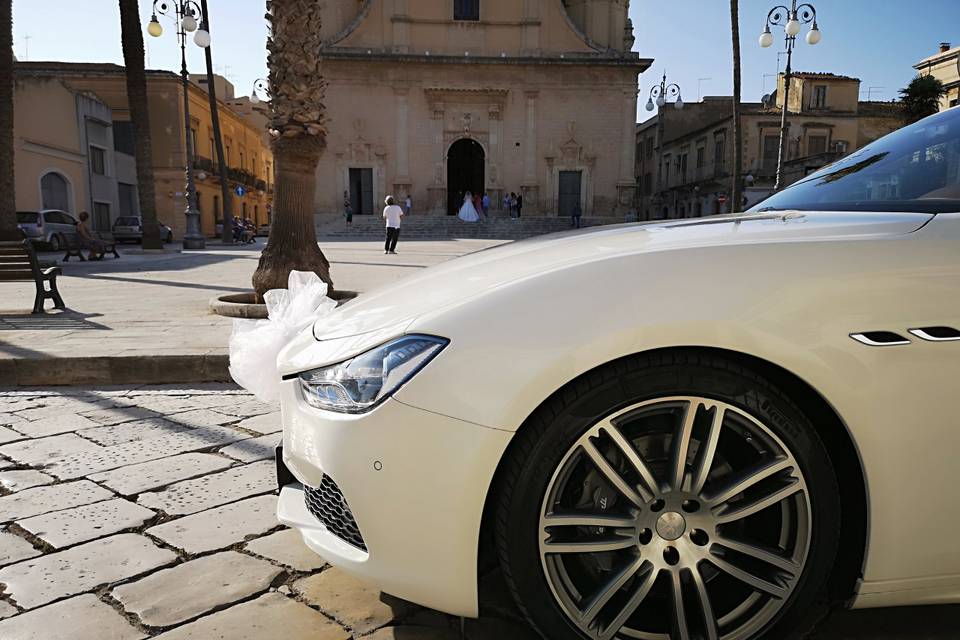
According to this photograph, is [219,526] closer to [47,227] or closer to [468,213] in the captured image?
[47,227]

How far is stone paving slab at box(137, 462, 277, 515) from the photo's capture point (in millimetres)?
2693

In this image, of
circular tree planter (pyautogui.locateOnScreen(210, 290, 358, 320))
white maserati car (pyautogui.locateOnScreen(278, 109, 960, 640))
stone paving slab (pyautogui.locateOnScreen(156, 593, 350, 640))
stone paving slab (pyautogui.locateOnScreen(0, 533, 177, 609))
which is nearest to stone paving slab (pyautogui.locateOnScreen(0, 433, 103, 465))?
stone paving slab (pyautogui.locateOnScreen(0, 533, 177, 609))

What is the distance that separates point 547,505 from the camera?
153cm

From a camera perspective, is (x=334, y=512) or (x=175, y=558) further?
(x=175, y=558)

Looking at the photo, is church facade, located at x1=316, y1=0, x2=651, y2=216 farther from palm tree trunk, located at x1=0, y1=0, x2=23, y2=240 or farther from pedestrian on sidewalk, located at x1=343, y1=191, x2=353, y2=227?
palm tree trunk, located at x1=0, y1=0, x2=23, y2=240

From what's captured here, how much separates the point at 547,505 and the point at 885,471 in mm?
774

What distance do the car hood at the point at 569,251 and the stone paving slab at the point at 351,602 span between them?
0.83 metres

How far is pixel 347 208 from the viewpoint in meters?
35.1

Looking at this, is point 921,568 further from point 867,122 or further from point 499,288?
point 867,122

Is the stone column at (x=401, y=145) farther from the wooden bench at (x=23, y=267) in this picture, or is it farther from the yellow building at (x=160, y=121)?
the wooden bench at (x=23, y=267)

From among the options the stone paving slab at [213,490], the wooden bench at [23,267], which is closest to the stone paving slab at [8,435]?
the stone paving slab at [213,490]

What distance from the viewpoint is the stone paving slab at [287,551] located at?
7.36ft

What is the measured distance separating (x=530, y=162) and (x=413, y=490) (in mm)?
37543

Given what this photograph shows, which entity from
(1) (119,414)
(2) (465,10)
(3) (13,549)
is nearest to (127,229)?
(2) (465,10)
